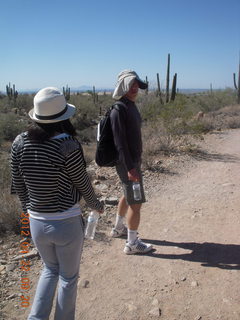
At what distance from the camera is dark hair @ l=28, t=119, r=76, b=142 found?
1.93m

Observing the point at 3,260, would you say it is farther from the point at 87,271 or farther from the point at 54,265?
the point at 54,265

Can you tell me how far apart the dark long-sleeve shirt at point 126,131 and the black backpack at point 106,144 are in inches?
5.9

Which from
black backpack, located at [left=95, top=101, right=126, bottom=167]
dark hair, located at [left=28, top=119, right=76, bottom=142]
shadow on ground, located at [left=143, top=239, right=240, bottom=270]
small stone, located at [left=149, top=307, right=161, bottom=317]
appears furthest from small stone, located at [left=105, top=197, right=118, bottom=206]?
dark hair, located at [left=28, top=119, right=76, bottom=142]

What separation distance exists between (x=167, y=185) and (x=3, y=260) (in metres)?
3.26

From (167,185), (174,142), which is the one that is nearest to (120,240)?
(167,185)

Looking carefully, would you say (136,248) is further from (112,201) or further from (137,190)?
(112,201)

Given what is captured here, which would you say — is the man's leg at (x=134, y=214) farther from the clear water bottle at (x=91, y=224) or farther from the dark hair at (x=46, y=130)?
the dark hair at (x=46, y=130)

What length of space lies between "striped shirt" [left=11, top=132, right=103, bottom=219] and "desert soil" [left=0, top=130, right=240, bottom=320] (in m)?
1.23

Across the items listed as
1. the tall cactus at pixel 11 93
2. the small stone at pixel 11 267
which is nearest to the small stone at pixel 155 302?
the small stone at pixel 11 267

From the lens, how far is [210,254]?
138 inches

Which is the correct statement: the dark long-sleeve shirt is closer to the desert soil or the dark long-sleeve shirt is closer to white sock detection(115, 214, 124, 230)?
white sock detection(115, 214, 124, 230)

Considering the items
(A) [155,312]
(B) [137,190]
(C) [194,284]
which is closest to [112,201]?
(B) [137,190]

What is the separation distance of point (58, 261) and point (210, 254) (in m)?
2.00

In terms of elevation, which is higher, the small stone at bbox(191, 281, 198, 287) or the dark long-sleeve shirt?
the dark long-sleeve shirt
